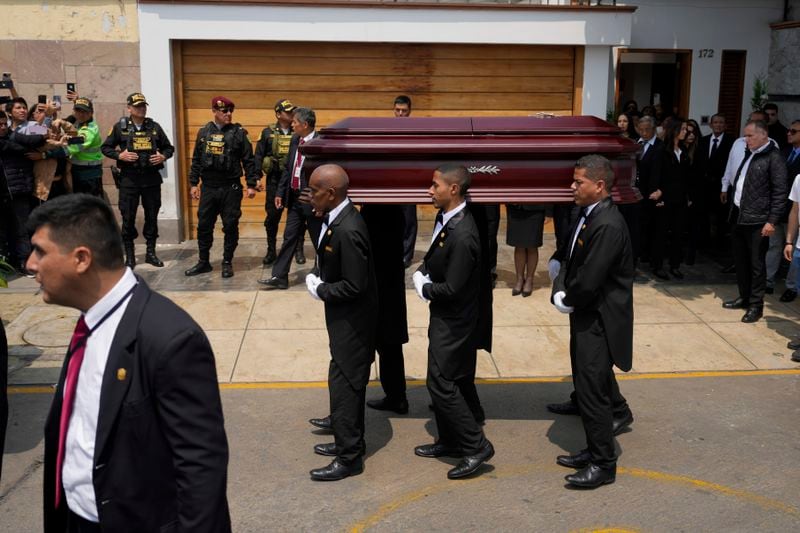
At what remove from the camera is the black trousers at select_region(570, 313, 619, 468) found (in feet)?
17.9

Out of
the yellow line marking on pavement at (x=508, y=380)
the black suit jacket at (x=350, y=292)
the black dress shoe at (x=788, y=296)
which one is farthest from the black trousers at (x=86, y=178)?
the black dress shoe at (x=788, y=296)

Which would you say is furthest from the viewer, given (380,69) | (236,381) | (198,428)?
(380,69)

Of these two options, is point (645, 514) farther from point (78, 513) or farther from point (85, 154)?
point (85, 154)

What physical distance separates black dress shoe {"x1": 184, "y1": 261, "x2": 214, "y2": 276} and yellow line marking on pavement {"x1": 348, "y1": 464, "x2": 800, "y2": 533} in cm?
568

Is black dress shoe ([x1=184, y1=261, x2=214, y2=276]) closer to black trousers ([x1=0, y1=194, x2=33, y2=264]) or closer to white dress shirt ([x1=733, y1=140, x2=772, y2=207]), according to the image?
black trousers ([x1=0, y1=194, x2=33, y2=264])

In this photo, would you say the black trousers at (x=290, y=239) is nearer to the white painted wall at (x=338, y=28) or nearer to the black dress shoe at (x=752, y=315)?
the white painted wall at (x=338, y=28)

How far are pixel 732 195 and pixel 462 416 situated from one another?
5.67m

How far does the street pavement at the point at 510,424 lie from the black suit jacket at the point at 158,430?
221cm

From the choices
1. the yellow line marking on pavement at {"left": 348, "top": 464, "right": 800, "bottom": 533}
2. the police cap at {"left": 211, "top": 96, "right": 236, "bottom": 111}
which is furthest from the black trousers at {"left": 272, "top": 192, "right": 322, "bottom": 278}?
the yellow line marking on pavement at {"left": 348, "top": 464, "right": 800, "bottom": 533}

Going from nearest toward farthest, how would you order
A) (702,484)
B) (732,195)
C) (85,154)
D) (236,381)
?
(702,484) < (236,381) < (732,195) < (85,154)

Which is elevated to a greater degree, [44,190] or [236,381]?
[44,190]

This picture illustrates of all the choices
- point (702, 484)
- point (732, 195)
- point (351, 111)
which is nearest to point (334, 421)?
point (702, 484)

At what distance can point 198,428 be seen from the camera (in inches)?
112

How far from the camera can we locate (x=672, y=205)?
1042 cm
